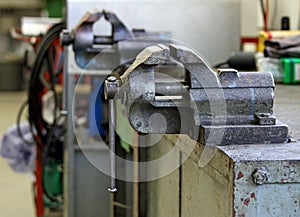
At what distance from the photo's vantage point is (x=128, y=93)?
1.00 metres

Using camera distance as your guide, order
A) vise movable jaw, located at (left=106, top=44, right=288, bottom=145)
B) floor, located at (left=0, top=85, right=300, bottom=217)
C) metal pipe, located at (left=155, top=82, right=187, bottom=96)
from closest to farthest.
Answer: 1. vise movable jaw, located at (left=106, top=44, right=288, bottom=145)
2. metal pipe, located at (left=155, top=82, right=187, bottom=96)
3. floor, located at (left=0, top=85, right=300, bottom=217)

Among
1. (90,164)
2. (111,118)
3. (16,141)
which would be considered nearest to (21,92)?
(16,141)

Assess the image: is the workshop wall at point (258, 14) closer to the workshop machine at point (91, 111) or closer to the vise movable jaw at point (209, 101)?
the workshop machine at point (91, 111)

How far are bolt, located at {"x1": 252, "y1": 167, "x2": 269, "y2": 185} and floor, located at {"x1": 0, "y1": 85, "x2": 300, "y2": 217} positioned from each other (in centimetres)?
19

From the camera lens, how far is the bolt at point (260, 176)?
882 millimetres

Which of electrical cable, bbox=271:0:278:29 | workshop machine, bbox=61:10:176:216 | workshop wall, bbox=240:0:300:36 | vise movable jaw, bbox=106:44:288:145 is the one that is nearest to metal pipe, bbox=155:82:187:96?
vise movable jaw, bbox=106:44:288:145

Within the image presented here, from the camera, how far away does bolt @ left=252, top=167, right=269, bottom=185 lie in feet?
2.89

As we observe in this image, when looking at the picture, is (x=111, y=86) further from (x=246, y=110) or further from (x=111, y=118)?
(x=246, y=110)

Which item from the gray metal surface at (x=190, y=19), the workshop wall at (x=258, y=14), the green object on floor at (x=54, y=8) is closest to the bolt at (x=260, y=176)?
the gray metal surface at (x=190, y=19)

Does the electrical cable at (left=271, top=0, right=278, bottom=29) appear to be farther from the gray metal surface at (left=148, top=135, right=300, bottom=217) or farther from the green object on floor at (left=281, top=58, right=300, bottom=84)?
the gray metal surface at (left=148, top=135, right=300, bottom=217)

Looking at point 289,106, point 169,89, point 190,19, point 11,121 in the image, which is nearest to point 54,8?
point 11,121

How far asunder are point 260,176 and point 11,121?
646 cm

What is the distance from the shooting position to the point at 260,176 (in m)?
0.88

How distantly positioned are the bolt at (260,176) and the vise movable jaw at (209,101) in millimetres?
105
